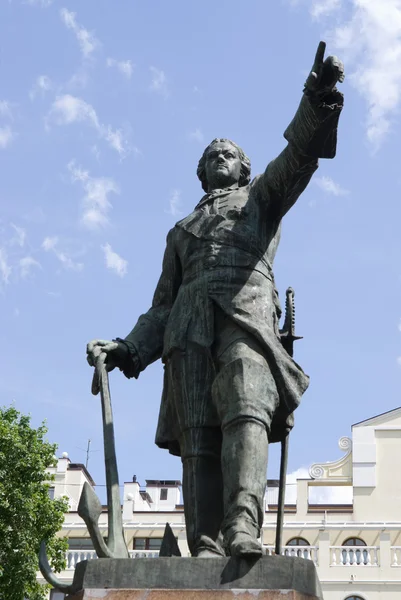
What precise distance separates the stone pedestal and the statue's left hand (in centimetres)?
284

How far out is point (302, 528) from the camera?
49.5 metres

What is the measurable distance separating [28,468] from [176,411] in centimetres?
2567

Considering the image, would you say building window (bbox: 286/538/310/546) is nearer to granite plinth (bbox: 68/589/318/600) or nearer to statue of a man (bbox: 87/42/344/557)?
statue of a man (bbox: 87/42/344/557)

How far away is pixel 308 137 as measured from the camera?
23.9ft

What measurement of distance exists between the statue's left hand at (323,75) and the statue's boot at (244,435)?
1678 mm

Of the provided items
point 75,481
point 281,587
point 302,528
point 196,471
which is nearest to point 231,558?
point 281,587

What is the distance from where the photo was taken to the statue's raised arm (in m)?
7.08

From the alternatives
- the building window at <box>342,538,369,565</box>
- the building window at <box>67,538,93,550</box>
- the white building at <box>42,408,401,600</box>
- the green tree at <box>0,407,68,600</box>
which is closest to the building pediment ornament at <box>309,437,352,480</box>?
the white building at <box>42,408,401,600</box>

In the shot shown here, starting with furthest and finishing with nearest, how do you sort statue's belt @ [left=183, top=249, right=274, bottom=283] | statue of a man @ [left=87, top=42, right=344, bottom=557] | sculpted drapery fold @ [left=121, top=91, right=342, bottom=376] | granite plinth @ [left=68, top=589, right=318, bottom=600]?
1. statue's belt @ [left=183, top=249, right=274, bottom=283]
2. sculpted drapery fold @ [left=121, top=91, right=342, bottom=376]
3. statue of a man @ [left=87, top=42, right=344, bottom=557]
4. granite plinth @ [left=68, top=589, right=318, bottom=600]

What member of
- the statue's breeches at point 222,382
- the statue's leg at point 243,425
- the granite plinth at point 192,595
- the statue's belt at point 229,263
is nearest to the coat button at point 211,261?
the statue's belt at point 229,263

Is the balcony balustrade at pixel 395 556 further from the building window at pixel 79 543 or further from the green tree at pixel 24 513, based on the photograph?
the green tree at pixel 24 513

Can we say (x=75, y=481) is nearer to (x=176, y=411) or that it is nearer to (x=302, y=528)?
(x=302, y=528)

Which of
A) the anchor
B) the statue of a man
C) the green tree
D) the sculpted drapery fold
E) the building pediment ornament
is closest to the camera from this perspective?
the anchor

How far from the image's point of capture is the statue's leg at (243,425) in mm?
6680
